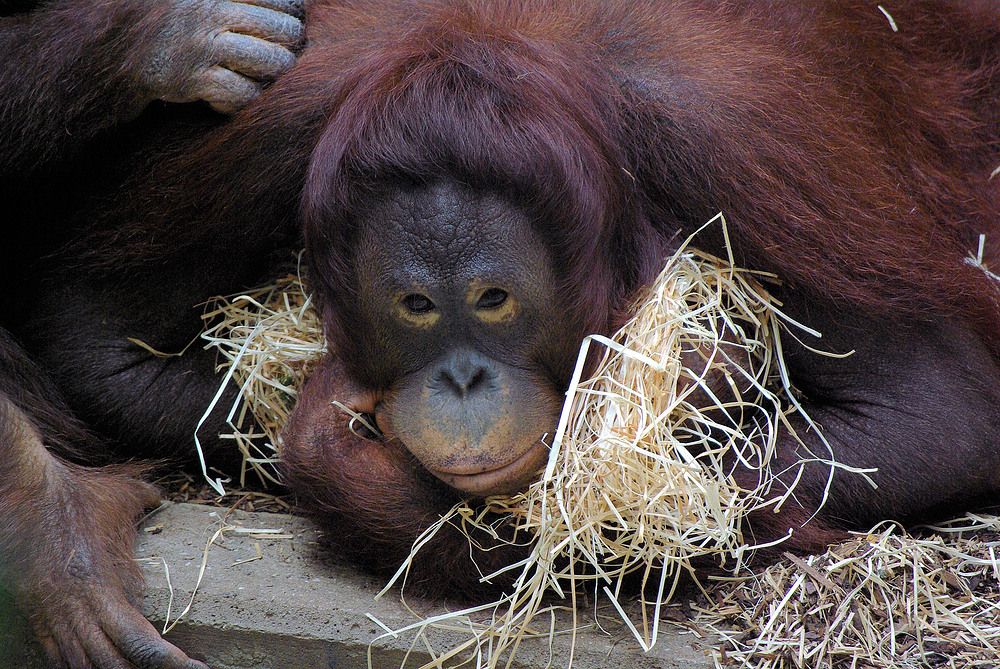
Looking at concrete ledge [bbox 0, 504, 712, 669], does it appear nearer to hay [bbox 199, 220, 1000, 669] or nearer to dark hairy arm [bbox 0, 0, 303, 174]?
hay [bbox 199, 220, 1000, 669]

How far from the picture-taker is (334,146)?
81.8 inches

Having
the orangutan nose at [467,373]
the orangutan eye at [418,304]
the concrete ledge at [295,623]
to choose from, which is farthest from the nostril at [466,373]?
the concrete ledge at [295,623]

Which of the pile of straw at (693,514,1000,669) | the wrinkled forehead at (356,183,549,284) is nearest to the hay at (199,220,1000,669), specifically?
A: the pile of straw at (693,514,1000,669)

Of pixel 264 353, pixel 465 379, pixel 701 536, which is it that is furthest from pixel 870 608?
pixel 264 353

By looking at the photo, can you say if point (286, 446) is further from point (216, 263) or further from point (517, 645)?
point (517, 645)

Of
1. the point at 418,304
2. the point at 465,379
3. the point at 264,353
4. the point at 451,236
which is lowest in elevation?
the point at 264,353

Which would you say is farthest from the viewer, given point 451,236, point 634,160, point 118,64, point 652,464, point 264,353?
point 264,353

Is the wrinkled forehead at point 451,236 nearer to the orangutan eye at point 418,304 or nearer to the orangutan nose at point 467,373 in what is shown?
the orangutan eye at point 418,304

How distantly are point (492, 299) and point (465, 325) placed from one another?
0.08m

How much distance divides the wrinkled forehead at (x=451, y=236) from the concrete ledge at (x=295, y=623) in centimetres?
73

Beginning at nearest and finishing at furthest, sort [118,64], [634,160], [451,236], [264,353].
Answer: [451,236]
[634,160]
[118,64]
[264,353]

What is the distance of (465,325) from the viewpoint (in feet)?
6.66

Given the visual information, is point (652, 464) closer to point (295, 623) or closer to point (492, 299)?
point (492, 299)

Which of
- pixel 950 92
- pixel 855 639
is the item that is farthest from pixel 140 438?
pixel 950 92
